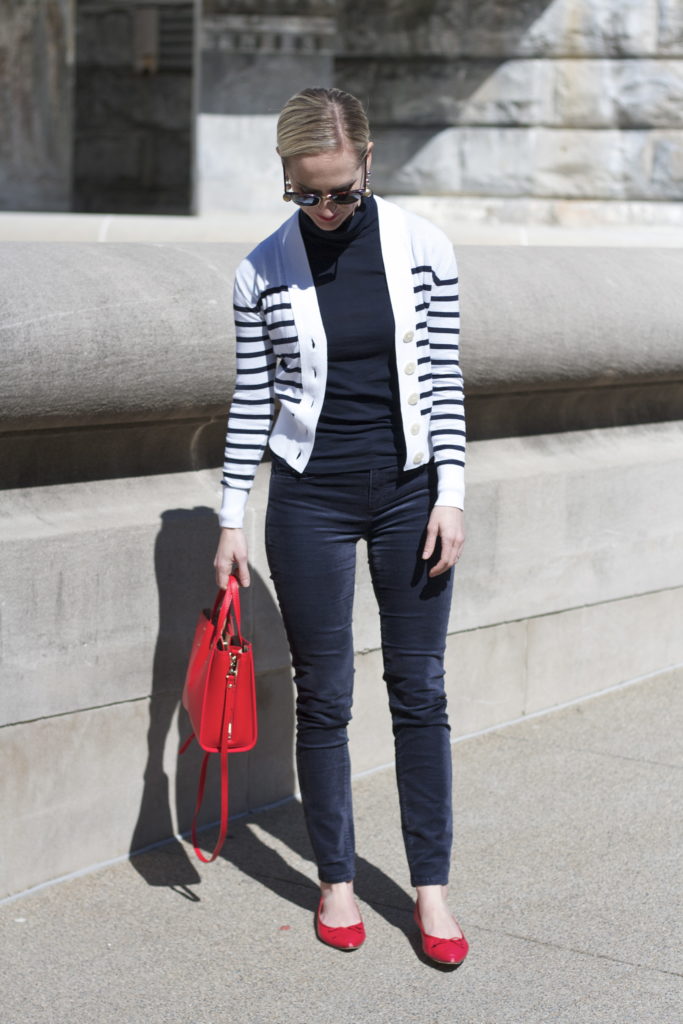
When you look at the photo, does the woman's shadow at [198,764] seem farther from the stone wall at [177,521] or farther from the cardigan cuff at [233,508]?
the cardigan cuff at [233,508]

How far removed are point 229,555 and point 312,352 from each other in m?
0.46

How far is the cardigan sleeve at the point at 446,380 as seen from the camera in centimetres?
306

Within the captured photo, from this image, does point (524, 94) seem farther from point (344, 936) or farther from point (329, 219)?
point (344, 936)

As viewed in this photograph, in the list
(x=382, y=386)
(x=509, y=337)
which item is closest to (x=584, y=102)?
(x=509, y=337)

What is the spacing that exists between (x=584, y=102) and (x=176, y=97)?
533cm

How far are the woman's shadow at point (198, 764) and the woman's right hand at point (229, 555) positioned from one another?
46 centimetres

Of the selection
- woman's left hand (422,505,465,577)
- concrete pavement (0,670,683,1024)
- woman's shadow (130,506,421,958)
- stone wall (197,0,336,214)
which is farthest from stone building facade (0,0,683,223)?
woman's left hand (422,505,465,577)

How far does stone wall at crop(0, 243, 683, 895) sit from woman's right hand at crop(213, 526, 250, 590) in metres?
0.42

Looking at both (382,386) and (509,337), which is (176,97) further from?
(382,386)

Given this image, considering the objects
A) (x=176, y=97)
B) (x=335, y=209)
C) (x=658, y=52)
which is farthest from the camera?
(x=176, y=97)

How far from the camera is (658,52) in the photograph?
37.2 feet

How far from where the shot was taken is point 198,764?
3.80 meters

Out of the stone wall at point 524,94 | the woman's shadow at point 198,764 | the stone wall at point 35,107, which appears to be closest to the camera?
the woman's shadow at point 198,764

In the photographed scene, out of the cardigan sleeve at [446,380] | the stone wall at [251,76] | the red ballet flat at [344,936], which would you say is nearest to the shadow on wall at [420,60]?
the stone wall at [251,76]
